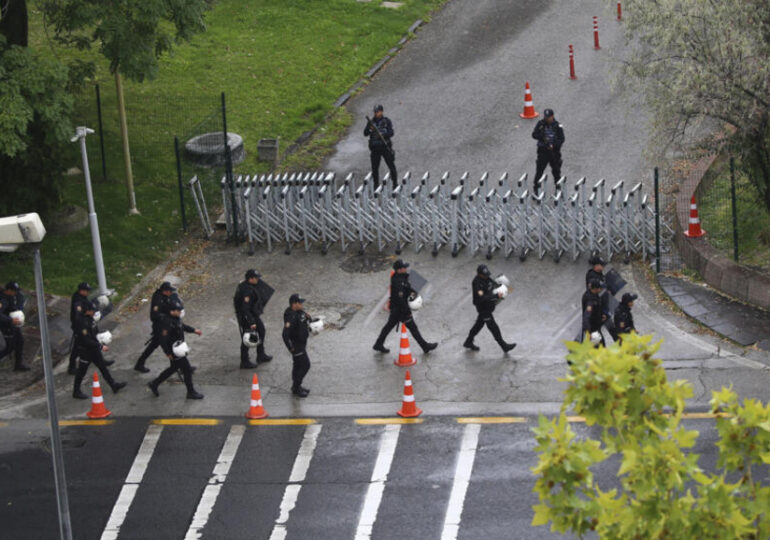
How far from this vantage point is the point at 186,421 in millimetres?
16297

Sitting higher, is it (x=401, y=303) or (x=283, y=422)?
(x=401, y=303)

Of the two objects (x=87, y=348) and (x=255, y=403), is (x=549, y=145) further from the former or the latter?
(x=87, y=348)

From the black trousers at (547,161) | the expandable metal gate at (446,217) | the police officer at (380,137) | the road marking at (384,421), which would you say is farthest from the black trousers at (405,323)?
the police officer at (380,137)

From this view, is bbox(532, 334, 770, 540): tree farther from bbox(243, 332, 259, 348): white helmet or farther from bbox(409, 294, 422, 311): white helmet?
bbox(243, 332, 259, 348): white helmet

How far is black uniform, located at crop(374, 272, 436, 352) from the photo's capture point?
57.2ft

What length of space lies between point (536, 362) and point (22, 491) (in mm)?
7038

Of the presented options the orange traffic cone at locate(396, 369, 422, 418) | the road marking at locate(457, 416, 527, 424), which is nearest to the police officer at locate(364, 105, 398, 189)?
the orange traffic cone at locate(396, 369, 422, 418)

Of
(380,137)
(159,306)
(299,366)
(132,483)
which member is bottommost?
(132,483)

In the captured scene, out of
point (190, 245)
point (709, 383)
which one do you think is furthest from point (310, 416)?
point (190, 245)

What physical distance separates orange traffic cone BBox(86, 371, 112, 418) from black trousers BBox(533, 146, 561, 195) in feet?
29.8

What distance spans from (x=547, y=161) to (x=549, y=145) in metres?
0.38

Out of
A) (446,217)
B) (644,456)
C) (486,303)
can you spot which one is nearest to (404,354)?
(486,303)

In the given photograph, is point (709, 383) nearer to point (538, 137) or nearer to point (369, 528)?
point (369, 528)

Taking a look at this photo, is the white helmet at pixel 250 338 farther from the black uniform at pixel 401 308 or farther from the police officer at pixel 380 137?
the police officer at pixel 380 137
